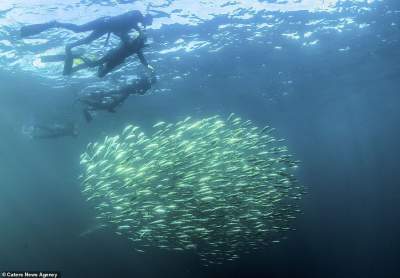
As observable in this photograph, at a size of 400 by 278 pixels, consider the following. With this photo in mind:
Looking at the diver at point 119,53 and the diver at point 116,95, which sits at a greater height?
the diver at point 116,95

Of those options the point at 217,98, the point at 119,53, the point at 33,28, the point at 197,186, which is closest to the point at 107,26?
the point at 119,53

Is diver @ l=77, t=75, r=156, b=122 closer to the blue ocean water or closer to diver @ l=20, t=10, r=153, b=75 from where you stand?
diver @ l=20, t=10, r=153, b=75

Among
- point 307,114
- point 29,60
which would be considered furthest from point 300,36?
point 307,114

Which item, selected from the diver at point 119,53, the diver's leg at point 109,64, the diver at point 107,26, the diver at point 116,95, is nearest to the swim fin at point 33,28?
the diver at point 107,26

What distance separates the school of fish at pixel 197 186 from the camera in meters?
11.8

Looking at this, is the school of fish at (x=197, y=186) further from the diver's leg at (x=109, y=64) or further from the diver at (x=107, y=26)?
the diver at (x=107, y=26)

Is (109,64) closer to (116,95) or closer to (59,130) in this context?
(116,95)

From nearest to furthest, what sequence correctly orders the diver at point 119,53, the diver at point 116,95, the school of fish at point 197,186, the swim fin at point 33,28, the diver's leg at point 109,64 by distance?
1. the swim fin at point 33,28
2. the diver at point 119,53
3. the diver's leg at point 109,64
4. the school of fish at point 197,186
5. the diver at point 116,95

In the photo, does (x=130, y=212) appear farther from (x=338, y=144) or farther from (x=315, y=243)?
(x=338, y=144)

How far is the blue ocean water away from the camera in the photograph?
17.7 metres

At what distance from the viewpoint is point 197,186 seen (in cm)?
→ 1186

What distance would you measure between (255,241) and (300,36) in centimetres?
1224

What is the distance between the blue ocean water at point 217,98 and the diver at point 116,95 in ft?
13.6

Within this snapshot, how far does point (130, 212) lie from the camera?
462 inches
